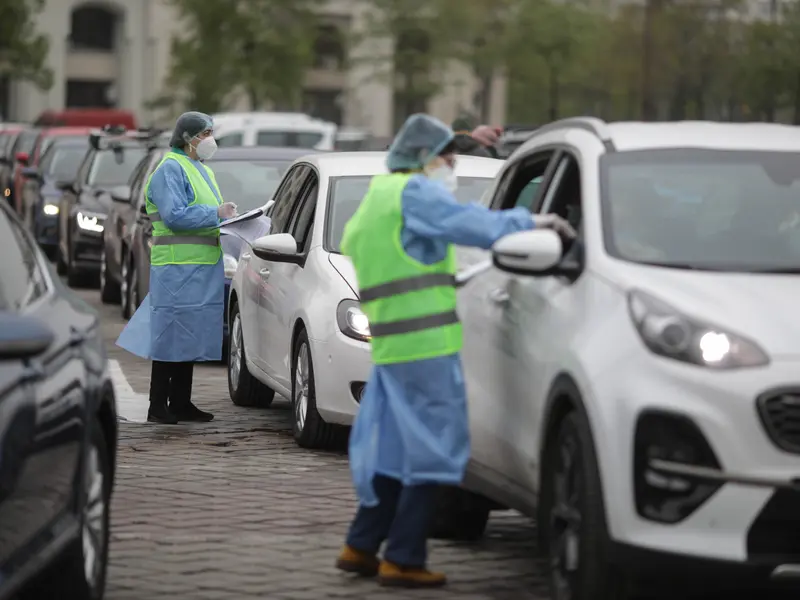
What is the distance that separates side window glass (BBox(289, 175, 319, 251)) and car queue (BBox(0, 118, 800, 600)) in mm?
3226

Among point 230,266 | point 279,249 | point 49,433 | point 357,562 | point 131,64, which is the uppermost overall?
point 49,433

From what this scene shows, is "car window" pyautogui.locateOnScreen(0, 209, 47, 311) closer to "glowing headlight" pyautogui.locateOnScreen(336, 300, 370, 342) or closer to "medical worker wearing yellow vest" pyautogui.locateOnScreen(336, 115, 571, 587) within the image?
"medical worker wearing yellow vest" pyautogui.locateOnScreen(336, 115, 571, 587)

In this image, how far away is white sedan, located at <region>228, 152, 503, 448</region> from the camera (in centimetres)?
1041

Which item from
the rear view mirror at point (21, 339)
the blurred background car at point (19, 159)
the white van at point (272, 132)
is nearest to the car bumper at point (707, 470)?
the rear view mirror at point (21, 339)

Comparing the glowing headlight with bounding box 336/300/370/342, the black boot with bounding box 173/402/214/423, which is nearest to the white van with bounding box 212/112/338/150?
the black boot with bounding box 173/402/214/423

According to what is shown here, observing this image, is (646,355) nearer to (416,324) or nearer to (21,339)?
(416,324)

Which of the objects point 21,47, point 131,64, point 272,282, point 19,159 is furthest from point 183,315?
point 131,64

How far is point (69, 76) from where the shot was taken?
9044cm

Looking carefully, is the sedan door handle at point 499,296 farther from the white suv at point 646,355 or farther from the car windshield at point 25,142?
the car windshield at point 25,142

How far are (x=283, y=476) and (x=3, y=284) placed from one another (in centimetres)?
395

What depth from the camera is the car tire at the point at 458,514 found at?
8102 mm

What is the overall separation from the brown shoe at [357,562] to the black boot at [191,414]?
4.89 meters

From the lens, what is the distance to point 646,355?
5.93m

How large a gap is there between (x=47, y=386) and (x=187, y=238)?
20.3 feet
